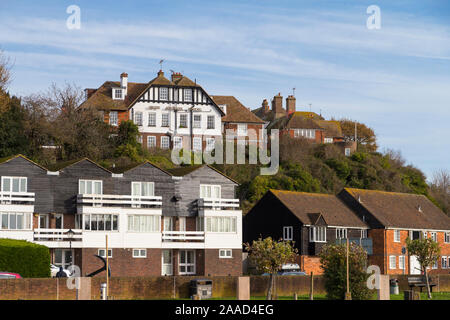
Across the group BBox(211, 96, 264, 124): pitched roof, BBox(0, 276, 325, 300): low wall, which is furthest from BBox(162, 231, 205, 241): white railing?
BBox(211, 96, 264, 124): pitched roof

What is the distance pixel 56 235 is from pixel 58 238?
861 mm

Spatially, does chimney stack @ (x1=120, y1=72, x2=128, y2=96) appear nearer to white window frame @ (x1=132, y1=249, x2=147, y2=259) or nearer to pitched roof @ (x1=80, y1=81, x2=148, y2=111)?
pitched roof @ (x1=80, y1=81, x2=148, y2=111)

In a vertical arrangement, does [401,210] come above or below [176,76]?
below

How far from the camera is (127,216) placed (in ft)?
190

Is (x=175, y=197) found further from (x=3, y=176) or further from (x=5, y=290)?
(x=5, y=290)

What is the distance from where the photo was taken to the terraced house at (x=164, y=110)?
275 feet

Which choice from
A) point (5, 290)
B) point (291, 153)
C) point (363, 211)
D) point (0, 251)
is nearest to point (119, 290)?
point (5, 290)

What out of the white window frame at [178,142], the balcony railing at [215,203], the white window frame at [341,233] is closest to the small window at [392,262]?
the white window frame at [341,233]

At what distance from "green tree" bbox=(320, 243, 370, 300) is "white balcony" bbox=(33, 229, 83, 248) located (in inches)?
747

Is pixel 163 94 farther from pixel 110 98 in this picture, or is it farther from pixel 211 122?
pixel 211 122

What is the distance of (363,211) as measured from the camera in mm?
73750

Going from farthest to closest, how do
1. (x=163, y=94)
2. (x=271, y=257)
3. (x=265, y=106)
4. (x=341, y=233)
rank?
(x=265, y=106) → (x=163, y=94) → (x=341, y=233) → (x=271, y=257)

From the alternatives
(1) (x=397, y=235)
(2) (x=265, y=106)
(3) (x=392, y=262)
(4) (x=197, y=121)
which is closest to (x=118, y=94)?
(4) (x=197, y=121)

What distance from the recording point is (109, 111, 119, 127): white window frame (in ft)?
273
